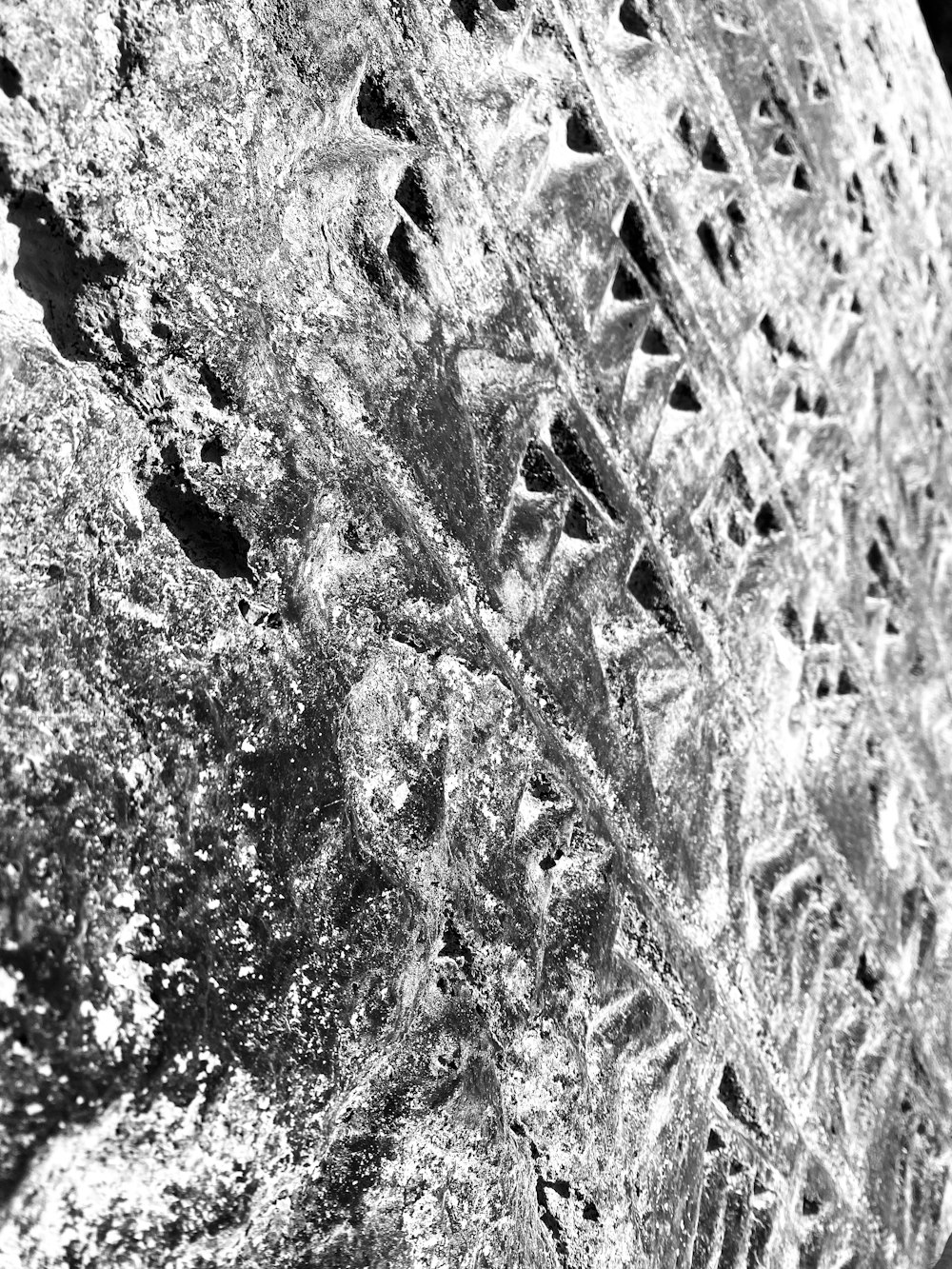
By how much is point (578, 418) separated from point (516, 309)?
92 millimetres

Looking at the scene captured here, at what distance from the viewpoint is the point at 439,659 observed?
72cm

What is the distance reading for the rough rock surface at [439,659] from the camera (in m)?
0.59

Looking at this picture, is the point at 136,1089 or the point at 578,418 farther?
the point at 578,418

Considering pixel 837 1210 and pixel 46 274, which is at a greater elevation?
pixel 46 274

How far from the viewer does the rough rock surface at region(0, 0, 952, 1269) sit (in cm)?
59

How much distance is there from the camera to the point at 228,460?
0.65m

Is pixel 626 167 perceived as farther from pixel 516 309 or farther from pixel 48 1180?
pixel 48 1180

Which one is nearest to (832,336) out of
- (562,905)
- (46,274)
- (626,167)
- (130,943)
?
(626,167)

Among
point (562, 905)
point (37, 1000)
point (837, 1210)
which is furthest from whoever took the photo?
point (837, 1210)

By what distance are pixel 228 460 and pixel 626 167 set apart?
41 cm

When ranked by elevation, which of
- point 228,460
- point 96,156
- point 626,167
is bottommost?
point 228,460

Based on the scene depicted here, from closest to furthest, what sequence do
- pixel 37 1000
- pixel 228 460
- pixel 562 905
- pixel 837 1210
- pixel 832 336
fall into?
1. pixel 37 1000
2. pixel 228 460
3. pixel 562 905
4. pixel 837 1210
5. pixel 832 336

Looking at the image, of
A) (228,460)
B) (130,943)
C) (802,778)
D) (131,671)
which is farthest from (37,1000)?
(802,778)

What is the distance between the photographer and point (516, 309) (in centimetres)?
77
